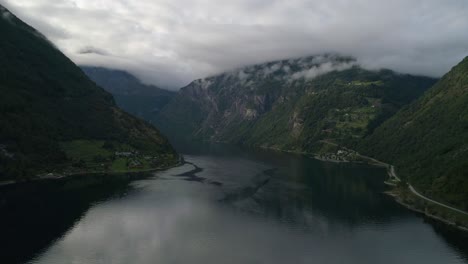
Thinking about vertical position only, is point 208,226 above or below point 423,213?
below

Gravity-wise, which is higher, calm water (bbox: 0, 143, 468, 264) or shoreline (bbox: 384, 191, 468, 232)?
shoreline (bbox: 384, 191, 468, 232)

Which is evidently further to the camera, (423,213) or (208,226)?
(423,213)

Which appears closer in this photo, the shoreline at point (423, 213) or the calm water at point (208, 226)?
the calm water at point (208, 226)

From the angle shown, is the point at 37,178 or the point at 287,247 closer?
Answer: the point at 287,247

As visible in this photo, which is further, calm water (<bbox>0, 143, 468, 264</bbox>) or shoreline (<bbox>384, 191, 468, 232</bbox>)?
shoreline (<bbox>384, 191, 468, 232</bbox>)

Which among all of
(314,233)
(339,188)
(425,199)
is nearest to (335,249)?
(314,233)

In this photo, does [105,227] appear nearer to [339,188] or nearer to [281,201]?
[281,201]

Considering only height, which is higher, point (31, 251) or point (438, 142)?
point (438, 142)

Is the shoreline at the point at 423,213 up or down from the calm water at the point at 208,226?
up
